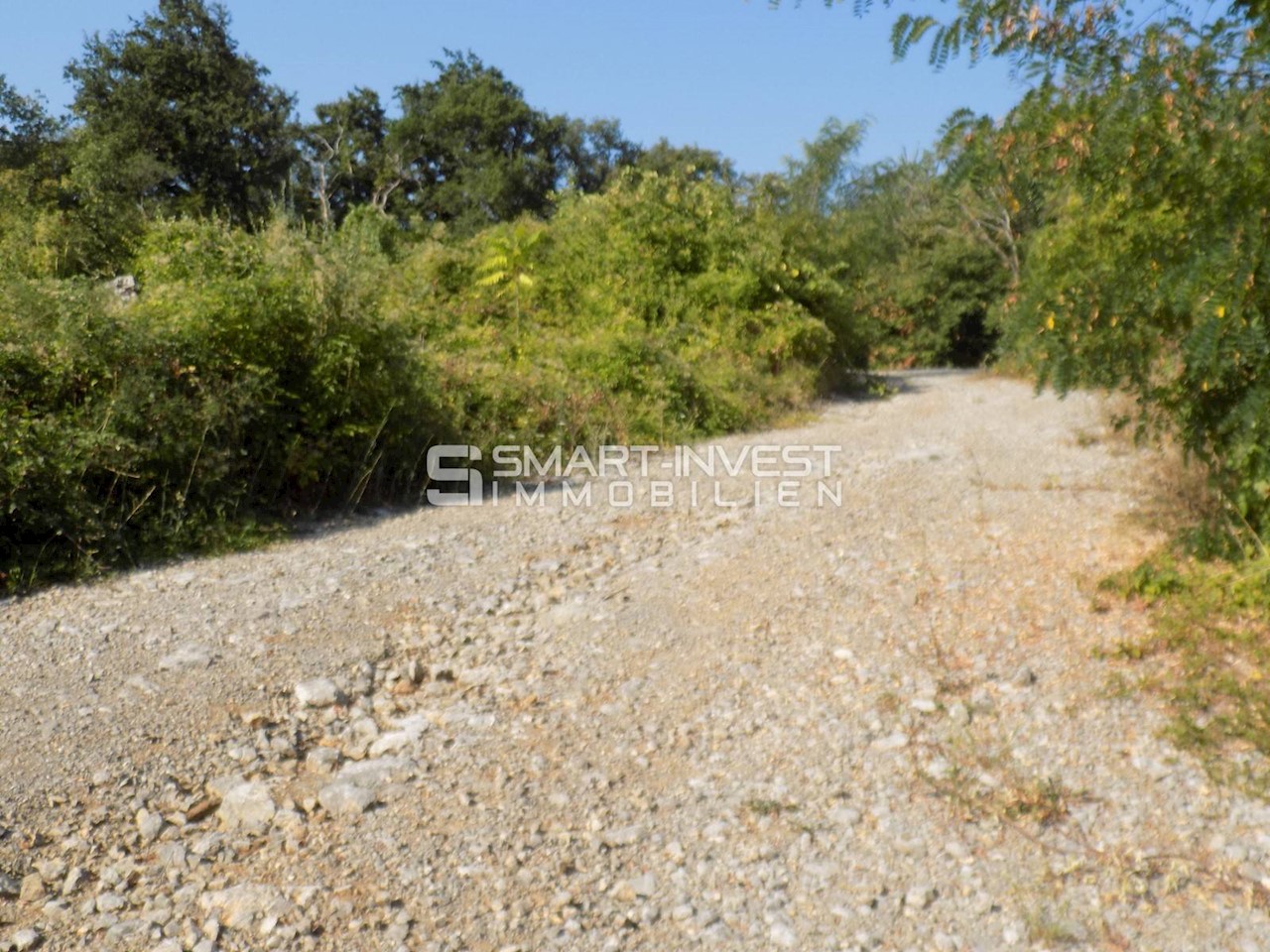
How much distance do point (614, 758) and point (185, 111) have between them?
29.5 meters

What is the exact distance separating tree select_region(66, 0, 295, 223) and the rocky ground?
24.7m

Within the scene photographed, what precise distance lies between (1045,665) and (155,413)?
5.05 m

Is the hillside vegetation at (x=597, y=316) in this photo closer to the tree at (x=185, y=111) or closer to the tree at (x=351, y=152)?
the tree at (x=185, y=111)

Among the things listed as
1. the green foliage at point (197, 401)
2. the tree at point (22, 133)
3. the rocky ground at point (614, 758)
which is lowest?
the rocky ground at point (614, 758)

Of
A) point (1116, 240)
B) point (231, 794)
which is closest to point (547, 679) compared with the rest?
point (231, 794)

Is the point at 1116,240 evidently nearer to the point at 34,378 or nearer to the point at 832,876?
the point at 832,876

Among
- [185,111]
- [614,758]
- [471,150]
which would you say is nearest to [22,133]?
[185,111]

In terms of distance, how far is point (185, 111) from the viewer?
2892 cm

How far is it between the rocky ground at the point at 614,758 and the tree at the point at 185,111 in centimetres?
2473

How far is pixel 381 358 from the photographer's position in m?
7.90

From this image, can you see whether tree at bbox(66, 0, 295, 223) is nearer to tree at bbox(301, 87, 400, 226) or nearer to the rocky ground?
tree at bbox(301, 87, 400, 226)

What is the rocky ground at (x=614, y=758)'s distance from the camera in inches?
125

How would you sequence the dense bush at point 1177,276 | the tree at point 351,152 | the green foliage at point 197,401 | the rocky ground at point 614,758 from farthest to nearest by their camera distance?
the tree at point 351,152 → the green foliage at point 197,401 → the dense bush at point 1177,276 → the rocky ground at point 614,758

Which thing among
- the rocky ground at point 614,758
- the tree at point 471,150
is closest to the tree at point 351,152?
the tree at point 471,150
